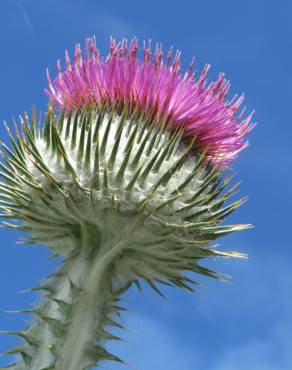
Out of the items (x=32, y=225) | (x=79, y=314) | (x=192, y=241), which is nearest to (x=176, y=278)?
(x=192, y=241)

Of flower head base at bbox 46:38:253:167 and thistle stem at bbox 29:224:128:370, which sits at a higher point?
flower head base at bbox 46:38:253:167

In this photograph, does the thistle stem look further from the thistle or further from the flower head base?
the flower head base

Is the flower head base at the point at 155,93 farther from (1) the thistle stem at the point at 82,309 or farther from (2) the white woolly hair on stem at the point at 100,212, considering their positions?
(1) the thistle stem at the point at 82,309

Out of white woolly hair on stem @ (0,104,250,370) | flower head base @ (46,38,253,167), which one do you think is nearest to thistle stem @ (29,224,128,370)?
white woolly hair on stem @ (0,104,250,370)

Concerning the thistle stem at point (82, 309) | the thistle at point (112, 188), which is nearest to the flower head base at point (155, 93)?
the thistle at point (112, 188)
